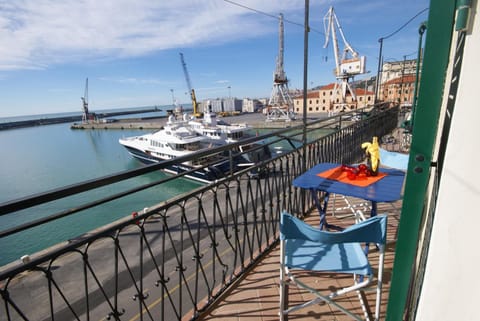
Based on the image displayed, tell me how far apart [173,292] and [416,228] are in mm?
6434

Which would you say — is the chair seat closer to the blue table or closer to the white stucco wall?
the blue table

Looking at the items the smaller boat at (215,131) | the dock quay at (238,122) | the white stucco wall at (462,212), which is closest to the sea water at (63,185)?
the white stucco wall at (462,212)

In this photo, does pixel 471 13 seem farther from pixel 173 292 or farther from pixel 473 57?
pixel 173 292

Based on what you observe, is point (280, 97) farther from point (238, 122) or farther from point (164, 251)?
point (164, 251)

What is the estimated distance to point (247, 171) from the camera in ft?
7.19

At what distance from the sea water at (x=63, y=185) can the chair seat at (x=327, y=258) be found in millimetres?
3006

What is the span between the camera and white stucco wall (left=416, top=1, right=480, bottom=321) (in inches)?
25.5

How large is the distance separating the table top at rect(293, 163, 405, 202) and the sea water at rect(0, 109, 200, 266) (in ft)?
9.63

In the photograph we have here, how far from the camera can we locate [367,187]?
2.14 metres

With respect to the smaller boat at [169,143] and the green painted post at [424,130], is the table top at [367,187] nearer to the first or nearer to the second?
the green painted post at [424,130]

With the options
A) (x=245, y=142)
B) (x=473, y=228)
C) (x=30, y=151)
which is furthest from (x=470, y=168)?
(x=30, y=151)

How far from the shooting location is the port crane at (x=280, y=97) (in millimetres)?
43969

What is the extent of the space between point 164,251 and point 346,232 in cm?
127

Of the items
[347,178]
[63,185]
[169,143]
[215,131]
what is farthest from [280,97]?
[347,178]
